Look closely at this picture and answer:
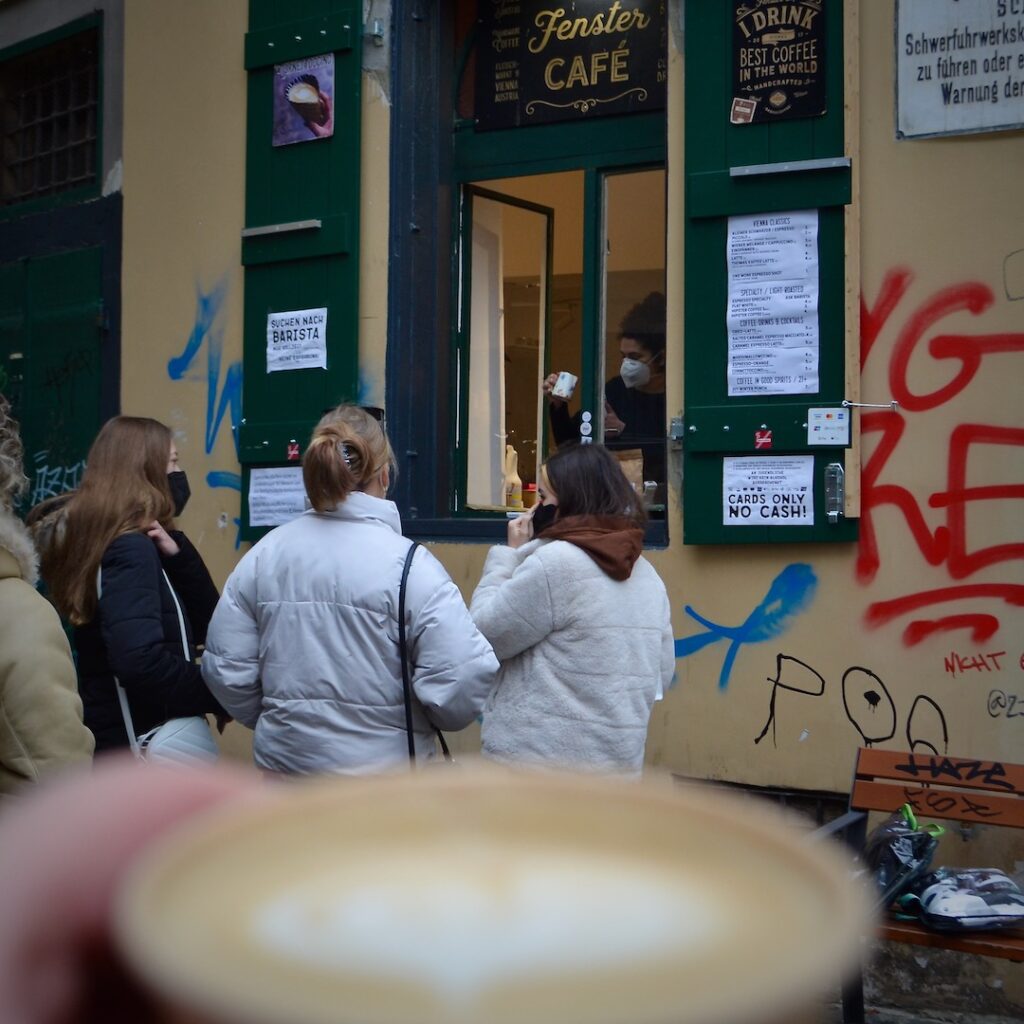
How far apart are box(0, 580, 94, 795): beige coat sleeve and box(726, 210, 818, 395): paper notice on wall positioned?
11.1 feet

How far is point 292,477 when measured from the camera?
6.46 meters

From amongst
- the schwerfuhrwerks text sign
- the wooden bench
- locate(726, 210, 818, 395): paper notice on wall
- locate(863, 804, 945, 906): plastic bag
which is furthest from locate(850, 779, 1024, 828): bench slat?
the schwerfuhrwerks text sign

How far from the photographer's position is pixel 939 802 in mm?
4504

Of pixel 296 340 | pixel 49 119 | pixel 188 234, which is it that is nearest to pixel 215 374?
pixel 296 340

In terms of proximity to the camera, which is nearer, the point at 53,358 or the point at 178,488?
the point at 178,488

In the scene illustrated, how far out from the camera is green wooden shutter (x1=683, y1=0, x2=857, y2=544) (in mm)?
5156

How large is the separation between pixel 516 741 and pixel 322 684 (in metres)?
0.68

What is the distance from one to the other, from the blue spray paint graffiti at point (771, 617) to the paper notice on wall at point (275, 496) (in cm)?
213

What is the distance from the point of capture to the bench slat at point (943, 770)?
14.7 ft

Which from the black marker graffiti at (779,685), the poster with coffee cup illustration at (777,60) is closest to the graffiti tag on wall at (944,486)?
the black marker graffiti at (779,685)

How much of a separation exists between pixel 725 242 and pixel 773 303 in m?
0.33

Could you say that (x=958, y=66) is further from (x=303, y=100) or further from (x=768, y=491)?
(x=303, y=100)

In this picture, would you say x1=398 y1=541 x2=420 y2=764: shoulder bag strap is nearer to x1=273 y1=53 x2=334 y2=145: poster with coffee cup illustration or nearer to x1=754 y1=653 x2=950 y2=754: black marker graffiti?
x1=754 y1=653 x2=950 y2=754: black marker graffiti

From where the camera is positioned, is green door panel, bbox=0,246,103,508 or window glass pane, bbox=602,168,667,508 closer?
window glass pane, bbox=602,168,667,508
